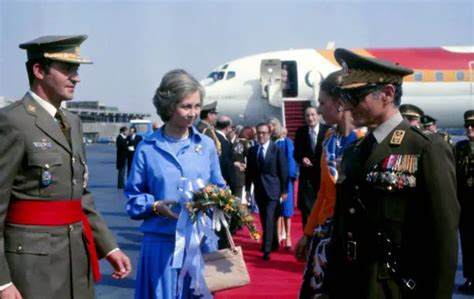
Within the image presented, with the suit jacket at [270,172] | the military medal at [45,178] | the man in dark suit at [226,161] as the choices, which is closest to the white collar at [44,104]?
the military medal at [45,178]

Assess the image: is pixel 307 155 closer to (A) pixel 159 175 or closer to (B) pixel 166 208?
(A) pixel 159 175

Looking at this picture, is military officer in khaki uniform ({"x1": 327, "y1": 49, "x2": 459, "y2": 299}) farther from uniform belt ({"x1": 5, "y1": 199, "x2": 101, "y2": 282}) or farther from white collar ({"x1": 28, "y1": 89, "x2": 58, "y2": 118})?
white collar ({"x1": 28, "y1": 89, "x2": 58, "y2": 118})

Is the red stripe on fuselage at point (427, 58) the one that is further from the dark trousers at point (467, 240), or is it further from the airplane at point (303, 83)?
the dark trousers at point (467, 240)

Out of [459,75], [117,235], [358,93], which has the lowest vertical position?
[117,235]

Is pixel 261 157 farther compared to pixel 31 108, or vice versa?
pixel 261 157

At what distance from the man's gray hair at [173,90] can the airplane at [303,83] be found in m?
25.5

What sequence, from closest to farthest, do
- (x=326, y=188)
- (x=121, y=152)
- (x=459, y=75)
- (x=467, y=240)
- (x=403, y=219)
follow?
1. (x=403, y=219)
2. (x=326, y=188)
3. (x=467, y=240)
4. (x=121, y=152)
5. (x=459, y=75)

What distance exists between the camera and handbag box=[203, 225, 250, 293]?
13.7 feet

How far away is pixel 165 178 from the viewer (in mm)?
4176

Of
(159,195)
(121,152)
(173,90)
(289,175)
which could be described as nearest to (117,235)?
(289,175)

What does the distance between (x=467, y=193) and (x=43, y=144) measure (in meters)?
5.78

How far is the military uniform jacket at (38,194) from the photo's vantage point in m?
3.27

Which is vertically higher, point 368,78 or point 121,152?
point 368,78

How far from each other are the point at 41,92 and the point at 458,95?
29660mm
